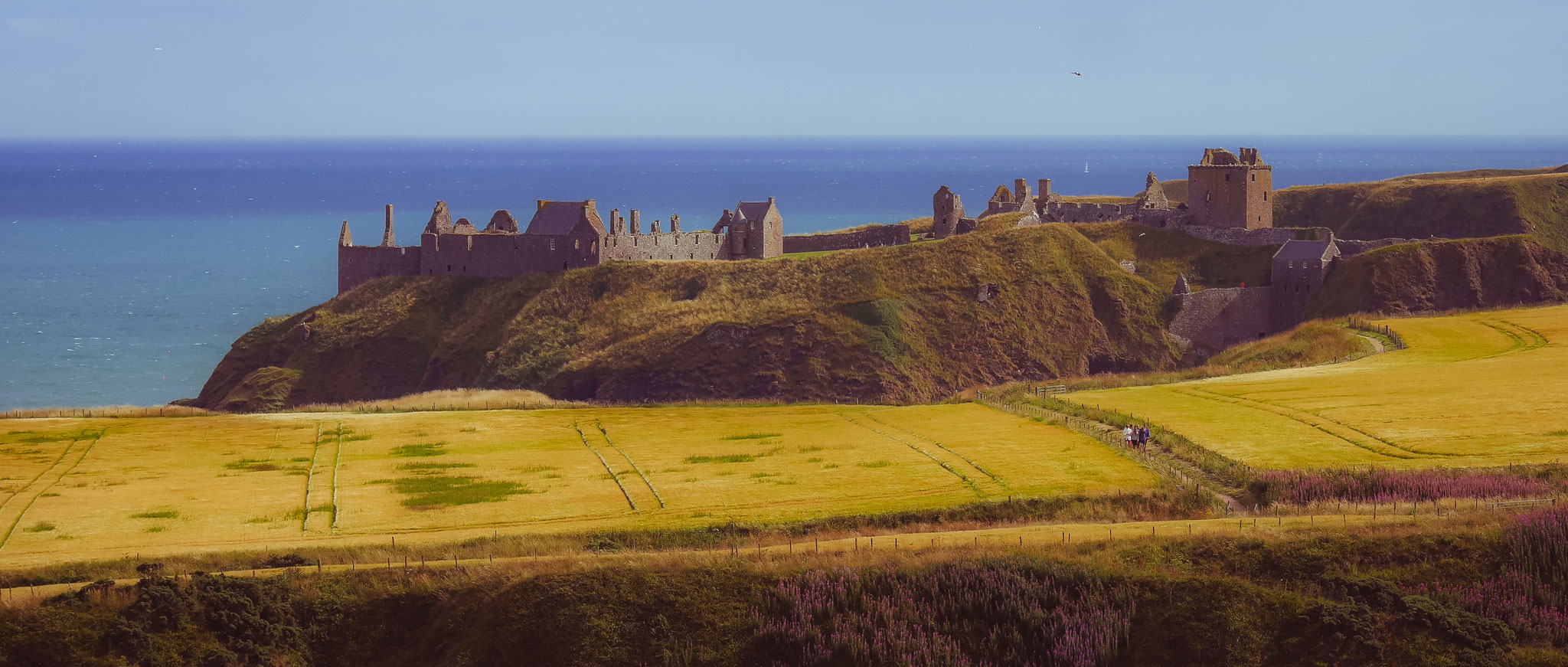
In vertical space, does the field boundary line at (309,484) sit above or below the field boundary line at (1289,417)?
below

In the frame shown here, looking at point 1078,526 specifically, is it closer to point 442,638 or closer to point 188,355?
point 442,638

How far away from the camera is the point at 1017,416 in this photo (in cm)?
5659

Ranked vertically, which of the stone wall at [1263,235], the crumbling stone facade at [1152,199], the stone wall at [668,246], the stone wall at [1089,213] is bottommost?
the stone wall at [668,246]

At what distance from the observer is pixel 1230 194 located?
100 meters

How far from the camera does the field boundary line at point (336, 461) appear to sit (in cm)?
4124

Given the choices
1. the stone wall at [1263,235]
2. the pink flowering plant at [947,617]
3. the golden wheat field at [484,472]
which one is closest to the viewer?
the pink flowering plant at [947,617]

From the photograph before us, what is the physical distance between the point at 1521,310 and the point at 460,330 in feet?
198

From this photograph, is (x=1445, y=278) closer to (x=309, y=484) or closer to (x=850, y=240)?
(x=850, y=240)

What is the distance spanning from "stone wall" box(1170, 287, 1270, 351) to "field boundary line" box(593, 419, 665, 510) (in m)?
45.2

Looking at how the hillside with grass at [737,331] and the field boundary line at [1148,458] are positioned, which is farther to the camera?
the hillside with grass at [737,331]

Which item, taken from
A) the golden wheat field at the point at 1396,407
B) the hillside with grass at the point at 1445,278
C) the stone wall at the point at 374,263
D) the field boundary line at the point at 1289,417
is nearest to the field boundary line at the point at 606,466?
the golden wheat field at the point at 1396,407

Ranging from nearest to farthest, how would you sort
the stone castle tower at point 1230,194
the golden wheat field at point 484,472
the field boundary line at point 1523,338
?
1. the golden wheat field at point 484,472
2. the field boundary line at point 1523,338
3. the stone castle tower at point 1230,194

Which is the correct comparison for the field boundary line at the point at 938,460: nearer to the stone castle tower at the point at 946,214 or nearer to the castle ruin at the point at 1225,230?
the castle ruin at the point at 1225,230

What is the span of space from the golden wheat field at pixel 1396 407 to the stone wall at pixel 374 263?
5282 cm
